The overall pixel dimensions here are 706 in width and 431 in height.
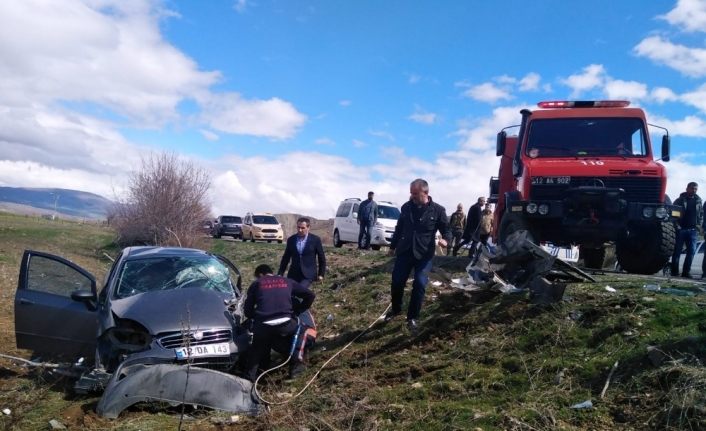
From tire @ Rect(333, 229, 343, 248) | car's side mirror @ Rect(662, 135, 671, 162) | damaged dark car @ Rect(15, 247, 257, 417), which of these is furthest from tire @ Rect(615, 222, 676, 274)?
tire @ Rect(333, 229, 343, 248)

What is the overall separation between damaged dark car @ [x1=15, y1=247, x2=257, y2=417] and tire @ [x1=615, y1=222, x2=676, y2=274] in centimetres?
649

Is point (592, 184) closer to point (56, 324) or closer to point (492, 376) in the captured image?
point (492, 376)

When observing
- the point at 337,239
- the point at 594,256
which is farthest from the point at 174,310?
the point at 337,239

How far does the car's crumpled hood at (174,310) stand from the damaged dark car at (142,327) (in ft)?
0.03

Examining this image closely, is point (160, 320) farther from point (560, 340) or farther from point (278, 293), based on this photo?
point (560, 340)

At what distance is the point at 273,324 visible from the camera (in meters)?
6.04

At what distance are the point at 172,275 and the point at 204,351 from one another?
5.59 ft

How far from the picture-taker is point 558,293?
6348mm

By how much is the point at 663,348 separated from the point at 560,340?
0.98 meters

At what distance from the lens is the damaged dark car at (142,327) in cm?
512

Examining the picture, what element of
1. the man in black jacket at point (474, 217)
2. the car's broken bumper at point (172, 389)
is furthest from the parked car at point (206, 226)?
the car's broken bumper at point (172, 389)

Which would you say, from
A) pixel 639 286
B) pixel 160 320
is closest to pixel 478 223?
pixel 639 286

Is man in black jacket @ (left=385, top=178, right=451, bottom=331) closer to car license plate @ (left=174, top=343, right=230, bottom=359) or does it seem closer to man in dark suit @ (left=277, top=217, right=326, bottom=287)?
man in dark suit @ (left=277, top=217, right=326, bottom=287)

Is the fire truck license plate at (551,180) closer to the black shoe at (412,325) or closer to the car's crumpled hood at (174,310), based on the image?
the black shoe at (412,325)
